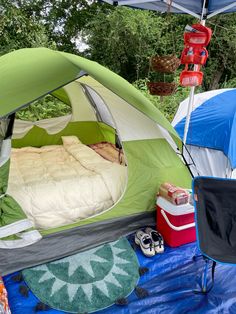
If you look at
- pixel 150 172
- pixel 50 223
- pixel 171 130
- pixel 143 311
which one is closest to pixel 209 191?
pixel 171 130

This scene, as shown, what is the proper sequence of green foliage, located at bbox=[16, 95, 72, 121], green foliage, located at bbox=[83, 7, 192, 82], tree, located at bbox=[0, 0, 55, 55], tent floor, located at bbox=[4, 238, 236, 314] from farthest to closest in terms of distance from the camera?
green foliage, located at bbox=[83, 7, 192, 82] → tree, located at bbox=[0, 0, 55, 55] → green foliage, located at bbox=[16, 95, 72, 121] → tent floor, located at bbox=[4, 238, 236, 314]

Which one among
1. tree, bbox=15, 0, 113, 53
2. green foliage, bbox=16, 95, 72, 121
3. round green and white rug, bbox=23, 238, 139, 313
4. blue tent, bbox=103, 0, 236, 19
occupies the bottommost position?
round green and white rug, bbox=23, 238, 139, 313

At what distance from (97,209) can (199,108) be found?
160 centimetres

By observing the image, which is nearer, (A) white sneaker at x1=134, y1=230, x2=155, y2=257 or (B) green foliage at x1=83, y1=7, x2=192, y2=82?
(A) white sneaker at x1=134, y1=230, x2=155, y2=257

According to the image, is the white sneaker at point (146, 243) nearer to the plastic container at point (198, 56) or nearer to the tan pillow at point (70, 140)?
the plastic container at point (198, 56)

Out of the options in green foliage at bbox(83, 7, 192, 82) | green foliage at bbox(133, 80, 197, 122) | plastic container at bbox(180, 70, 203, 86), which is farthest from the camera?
green foliage at bbox(83, 7, 192, 82)

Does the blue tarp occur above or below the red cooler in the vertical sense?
above

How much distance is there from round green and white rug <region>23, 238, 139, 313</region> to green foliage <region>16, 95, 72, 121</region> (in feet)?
8.33

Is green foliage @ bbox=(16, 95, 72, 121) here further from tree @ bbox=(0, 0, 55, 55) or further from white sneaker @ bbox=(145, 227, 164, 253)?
white sneaker @ bbox=(145, 227, 164, 253)

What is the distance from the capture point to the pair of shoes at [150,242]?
1.98m

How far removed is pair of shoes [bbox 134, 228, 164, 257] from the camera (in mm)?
1981

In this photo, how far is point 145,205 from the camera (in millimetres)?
2236

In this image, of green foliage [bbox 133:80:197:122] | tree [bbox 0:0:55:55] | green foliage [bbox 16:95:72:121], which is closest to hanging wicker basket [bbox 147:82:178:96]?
green foliage [bbox 16:95:72:121]

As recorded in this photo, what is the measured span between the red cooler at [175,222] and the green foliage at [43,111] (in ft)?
8.02
